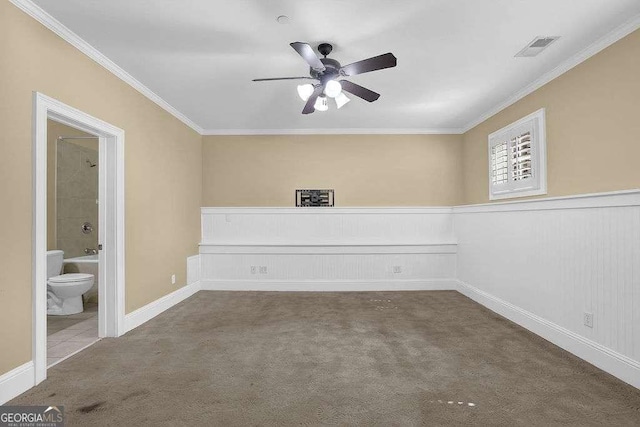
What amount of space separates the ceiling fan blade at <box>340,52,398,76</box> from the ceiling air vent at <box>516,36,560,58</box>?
1348mm

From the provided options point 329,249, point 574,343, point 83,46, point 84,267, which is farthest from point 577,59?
point 84,267

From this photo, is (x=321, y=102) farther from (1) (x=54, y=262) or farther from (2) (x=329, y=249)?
(1) (x=54, y=262)

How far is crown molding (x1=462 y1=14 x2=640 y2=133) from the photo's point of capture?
248 cm

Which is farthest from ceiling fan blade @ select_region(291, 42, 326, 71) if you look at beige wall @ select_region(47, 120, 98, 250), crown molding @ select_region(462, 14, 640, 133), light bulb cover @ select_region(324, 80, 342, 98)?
beige wall @ select_region(47, 120, 98, 250)

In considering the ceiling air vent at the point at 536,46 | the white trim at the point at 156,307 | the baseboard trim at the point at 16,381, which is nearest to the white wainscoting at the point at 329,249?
the white trim at the point at 156,307

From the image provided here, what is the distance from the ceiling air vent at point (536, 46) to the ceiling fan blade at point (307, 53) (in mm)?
1782

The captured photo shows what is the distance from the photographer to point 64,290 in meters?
3.80

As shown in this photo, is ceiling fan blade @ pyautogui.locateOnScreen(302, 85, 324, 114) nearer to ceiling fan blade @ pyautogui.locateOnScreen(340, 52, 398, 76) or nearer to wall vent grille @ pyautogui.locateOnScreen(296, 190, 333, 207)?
ceiling fan blade @ pyautogui.locateOnScreen(340, 52, 398, 76)

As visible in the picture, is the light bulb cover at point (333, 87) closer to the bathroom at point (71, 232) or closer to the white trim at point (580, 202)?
the white trim at point (580, 202)

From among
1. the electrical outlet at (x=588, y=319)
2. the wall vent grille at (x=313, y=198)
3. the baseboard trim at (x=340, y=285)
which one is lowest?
the baseboard trim at (x=340, y=285)

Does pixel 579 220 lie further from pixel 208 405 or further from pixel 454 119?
pixel 208 405

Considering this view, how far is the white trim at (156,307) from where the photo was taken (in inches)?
134

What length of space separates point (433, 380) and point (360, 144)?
3.89 meters

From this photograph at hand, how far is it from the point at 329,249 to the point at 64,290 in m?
3.42
